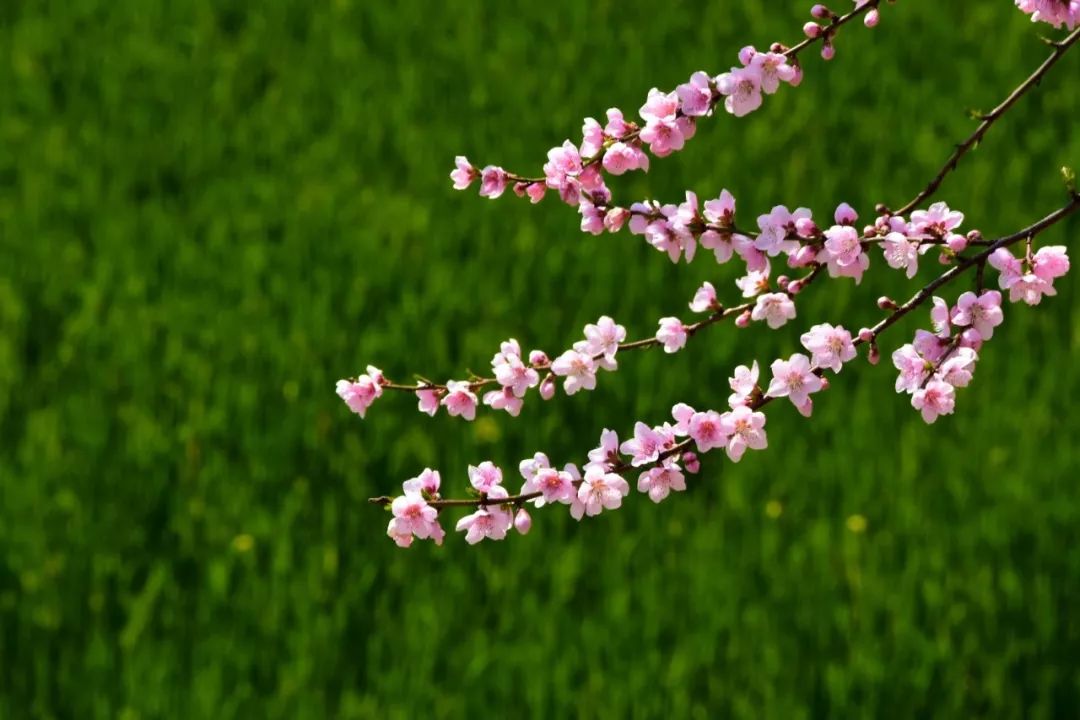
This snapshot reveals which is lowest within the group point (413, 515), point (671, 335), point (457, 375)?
point (413, 515)

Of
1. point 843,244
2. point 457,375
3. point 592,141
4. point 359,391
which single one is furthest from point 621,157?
point 457,375

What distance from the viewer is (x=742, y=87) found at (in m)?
2.08

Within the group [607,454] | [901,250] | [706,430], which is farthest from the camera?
[607,454]

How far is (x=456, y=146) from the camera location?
193 inches

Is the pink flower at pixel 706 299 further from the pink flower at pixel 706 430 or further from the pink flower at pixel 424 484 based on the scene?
the pink flower at pixel 424 484

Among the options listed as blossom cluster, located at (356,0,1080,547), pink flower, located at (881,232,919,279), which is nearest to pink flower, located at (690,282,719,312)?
blossom cluster, located at (356,0,1080,547)

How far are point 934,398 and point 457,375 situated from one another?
85.9 inches

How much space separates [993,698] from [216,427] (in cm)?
196

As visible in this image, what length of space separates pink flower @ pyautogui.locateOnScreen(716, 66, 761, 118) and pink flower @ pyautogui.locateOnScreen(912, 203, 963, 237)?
273 mm

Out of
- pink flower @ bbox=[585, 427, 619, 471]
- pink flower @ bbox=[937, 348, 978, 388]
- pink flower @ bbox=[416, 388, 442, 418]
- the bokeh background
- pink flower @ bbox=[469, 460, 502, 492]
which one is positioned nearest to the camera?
pink flower @ bbox=[937, 348, 978, 388]

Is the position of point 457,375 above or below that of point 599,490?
above

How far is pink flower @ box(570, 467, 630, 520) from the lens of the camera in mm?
2096

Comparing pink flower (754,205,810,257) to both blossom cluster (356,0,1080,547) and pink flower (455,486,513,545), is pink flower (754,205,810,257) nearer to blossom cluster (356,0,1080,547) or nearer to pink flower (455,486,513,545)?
blossom cluster (356,0,1080,547)

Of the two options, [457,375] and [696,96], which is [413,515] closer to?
[696,96]
